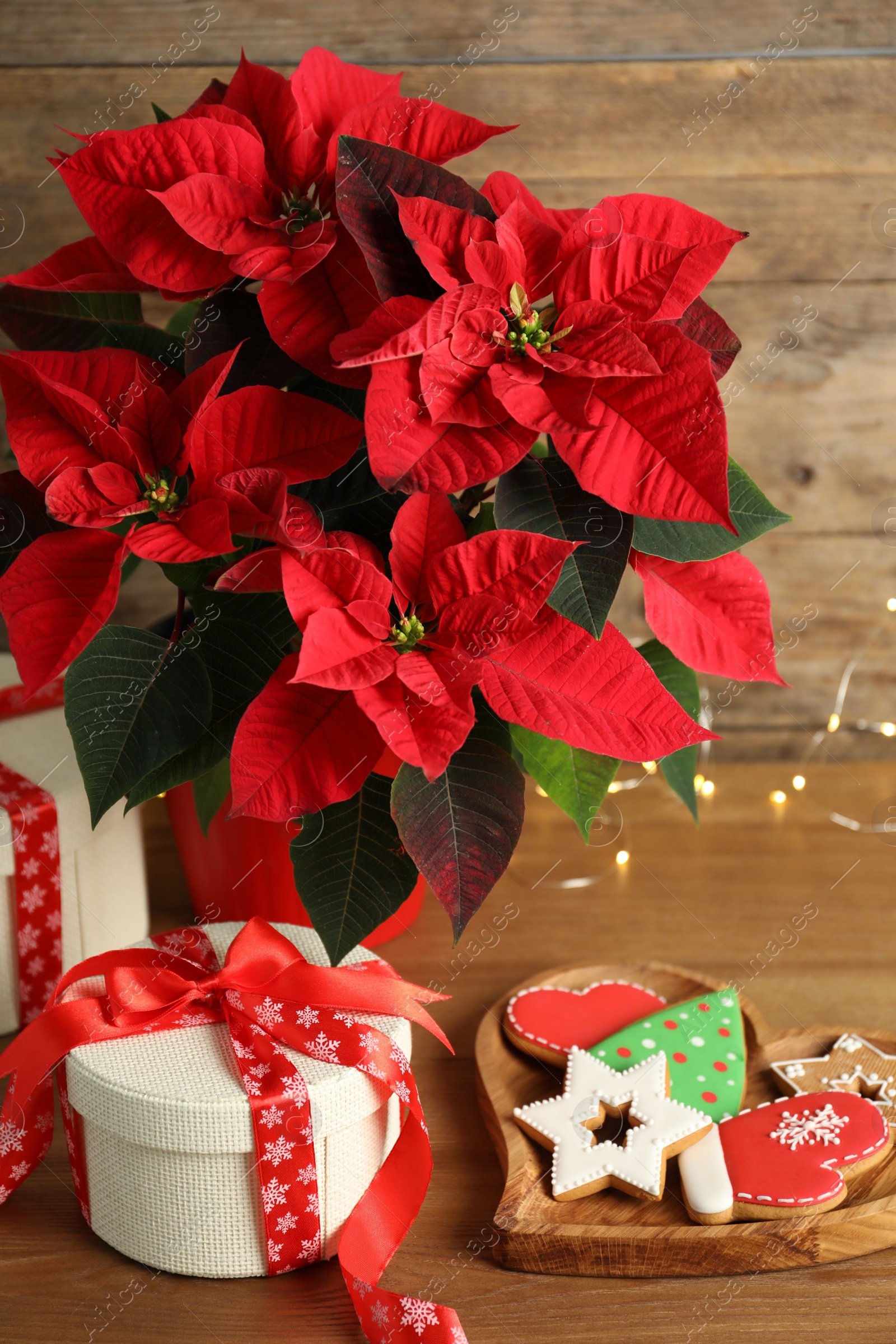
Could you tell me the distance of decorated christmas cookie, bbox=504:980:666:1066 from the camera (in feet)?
1.97

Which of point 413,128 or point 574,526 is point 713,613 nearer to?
point 574,526

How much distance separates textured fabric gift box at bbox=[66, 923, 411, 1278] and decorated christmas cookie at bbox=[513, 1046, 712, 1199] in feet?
0.29

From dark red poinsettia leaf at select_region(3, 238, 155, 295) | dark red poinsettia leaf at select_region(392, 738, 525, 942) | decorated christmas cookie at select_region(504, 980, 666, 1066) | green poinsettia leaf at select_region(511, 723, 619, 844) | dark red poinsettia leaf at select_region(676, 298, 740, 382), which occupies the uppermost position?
dark red poinsettia leaf at select_region(3, 238, 155, 295)

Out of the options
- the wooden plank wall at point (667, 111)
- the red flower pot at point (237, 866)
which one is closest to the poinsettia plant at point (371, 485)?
the red flower pot at point (237, 866)

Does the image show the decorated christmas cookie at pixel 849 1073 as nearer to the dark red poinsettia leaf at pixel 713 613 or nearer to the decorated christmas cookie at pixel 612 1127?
the decorated christmas cookie at pixel 612 1127

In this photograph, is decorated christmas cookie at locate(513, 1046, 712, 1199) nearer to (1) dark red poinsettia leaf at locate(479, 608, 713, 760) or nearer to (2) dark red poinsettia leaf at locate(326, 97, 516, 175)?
(1) dark red poinsettia leaf at locate(479, 608, 713, 760)

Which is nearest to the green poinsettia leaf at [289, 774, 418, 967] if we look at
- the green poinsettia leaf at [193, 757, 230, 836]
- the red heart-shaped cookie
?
the green poinsettia leaf at [193, 757, 230, 836]

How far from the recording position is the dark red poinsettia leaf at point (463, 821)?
1.55 feet

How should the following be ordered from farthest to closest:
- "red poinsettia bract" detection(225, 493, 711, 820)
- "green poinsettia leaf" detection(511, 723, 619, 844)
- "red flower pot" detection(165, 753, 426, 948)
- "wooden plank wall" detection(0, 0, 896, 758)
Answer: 1. "wooden plank wall" detection(0, 0, 896, 758)
2. "red flower pot" detection(165, 753, 426, 948)
3. "green poinsettia leaf" detection(511, 723, 619, 844)
4. "red poinsettia bract" detection(225, 493, 711, 820)

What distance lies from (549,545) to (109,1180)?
13.6 inches

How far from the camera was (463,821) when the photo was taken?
49 cm

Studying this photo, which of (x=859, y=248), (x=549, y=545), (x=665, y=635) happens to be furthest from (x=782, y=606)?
(x=549, y=545)

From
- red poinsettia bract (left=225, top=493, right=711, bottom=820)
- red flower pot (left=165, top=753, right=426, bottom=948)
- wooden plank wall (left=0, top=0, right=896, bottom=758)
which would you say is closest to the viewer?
red poinsettia bract (left=225, top=493, right=711, bottom=820)

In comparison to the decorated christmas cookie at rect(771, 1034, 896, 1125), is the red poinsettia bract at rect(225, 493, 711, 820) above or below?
above
